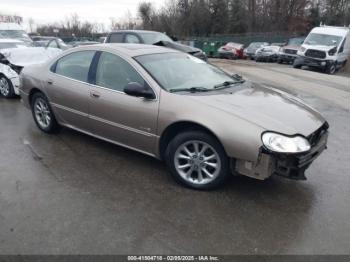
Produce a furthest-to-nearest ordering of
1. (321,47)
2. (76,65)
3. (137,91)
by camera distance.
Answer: (321,47) → (76,65) → (137,91)

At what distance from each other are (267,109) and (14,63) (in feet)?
23.6

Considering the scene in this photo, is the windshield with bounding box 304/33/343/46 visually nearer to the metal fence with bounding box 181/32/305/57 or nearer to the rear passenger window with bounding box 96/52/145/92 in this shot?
the metal fence with bounding box 181/32/305/57

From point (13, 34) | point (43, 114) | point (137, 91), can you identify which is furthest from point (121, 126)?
point (13, 34)

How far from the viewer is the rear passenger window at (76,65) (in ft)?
16.4

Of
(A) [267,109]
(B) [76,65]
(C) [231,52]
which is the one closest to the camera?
(A) [267,109]

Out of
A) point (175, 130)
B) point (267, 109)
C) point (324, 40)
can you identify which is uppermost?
point (324, 40)

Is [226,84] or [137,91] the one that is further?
[226,84]

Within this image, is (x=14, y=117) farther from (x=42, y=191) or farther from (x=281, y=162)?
(x=281, y=162)

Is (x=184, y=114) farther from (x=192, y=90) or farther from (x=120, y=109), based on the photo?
(x=120, y=109)

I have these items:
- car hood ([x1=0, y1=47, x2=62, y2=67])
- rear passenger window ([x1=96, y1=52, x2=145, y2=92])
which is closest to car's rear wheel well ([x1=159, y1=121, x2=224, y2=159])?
rear passenger window ([x1=96, y1=52, x2=145, y2=92])

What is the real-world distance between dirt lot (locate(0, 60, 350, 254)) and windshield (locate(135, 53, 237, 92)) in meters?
1.14

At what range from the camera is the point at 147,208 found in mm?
3643

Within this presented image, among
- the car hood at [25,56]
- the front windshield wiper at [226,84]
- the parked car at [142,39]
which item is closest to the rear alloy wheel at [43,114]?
the front windshield wiper at [226,84]

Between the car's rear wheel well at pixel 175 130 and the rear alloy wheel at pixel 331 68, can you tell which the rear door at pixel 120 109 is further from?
the rear alloy wheel at pixel 331 68
